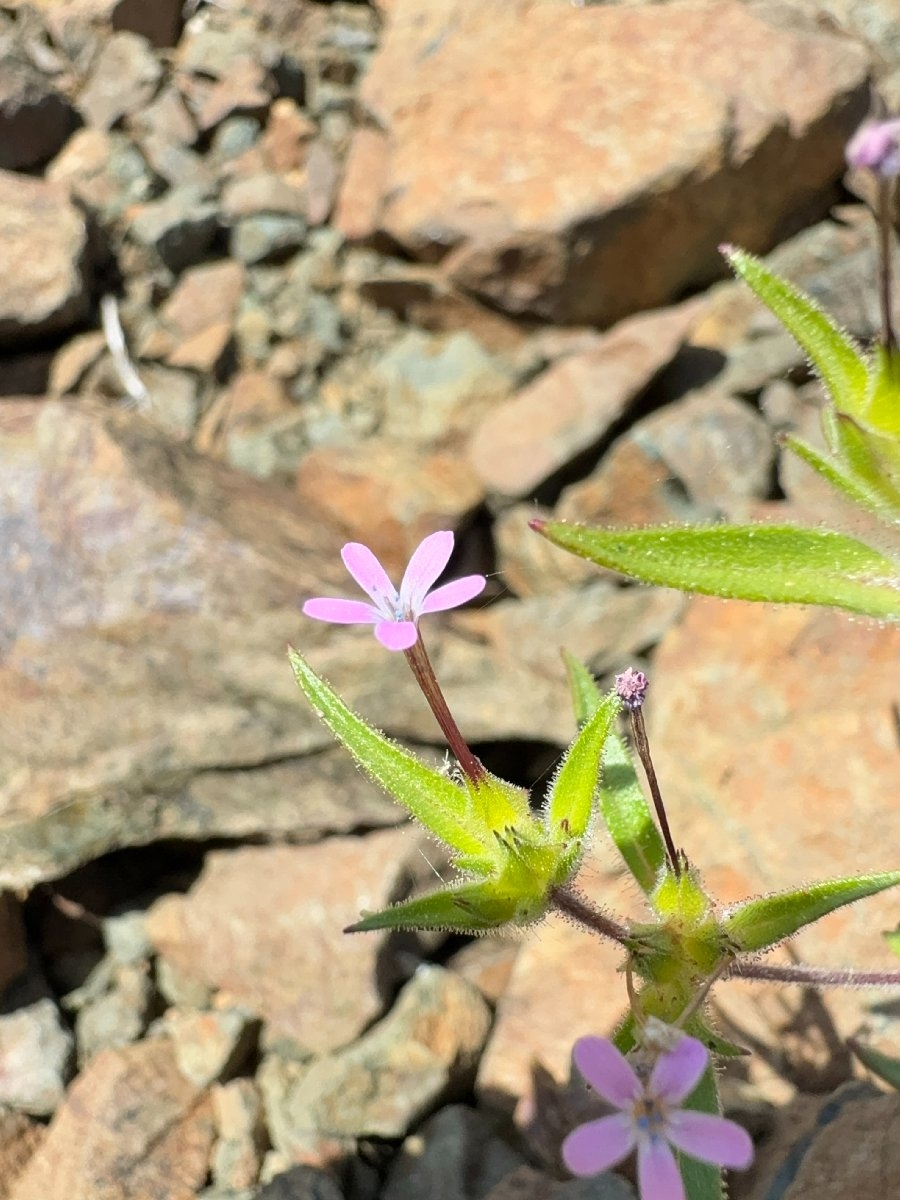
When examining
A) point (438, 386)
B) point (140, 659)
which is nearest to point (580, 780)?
point (140, 659)

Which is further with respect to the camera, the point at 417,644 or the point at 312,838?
the point at 312,838

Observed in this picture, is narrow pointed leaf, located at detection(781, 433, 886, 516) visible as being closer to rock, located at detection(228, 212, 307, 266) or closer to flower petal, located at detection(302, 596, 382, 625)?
flower petal, located at detection(302, 596, 382, 625)

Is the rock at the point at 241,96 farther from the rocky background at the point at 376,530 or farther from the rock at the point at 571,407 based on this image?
the rock at the point at 571,407

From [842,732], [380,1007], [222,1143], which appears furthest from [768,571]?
[222,1143]

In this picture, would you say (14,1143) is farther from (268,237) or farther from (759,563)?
(268,237)

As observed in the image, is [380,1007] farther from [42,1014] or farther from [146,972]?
[42,1014]

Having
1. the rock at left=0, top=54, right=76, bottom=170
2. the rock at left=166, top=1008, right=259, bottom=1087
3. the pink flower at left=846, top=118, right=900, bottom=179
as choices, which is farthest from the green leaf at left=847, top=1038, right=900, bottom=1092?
the rock at left=0, top=54, right=76, bottom=170

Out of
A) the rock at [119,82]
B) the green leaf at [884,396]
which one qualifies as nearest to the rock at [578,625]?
the green leaf at [884,396]
